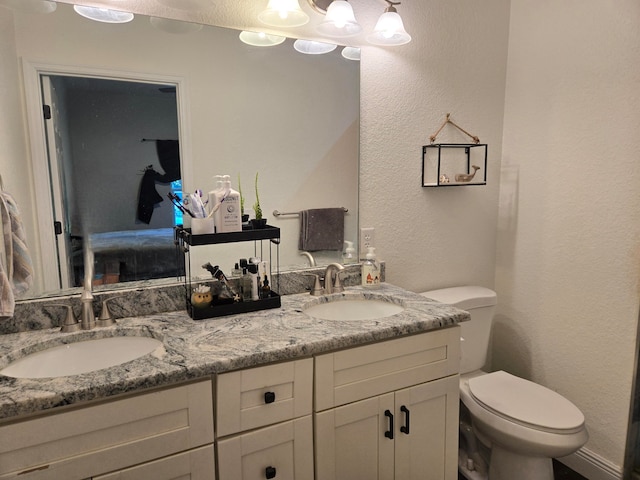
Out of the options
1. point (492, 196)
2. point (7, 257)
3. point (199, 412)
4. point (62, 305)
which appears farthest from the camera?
point (492, 196)

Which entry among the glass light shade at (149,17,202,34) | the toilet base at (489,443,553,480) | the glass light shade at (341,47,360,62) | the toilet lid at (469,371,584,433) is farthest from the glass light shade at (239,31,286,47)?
the toilet base at (489,443,553,480)

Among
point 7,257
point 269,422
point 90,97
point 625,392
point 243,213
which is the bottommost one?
point 625,392

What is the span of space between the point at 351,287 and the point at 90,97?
1.21m

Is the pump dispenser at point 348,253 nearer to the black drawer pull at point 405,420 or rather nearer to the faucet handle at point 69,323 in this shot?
the black drawer pull at point 405,420

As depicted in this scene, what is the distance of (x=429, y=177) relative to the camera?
81.3 inches

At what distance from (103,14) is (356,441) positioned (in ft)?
5.31

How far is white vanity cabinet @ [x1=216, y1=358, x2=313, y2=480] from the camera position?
1.16 m

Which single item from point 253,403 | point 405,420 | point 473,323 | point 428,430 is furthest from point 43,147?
point 473,323

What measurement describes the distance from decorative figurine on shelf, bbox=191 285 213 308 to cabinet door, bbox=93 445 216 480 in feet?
1.55

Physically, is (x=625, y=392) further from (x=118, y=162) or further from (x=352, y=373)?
(x=118, y=162)

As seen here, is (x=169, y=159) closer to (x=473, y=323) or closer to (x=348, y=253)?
(x=348, y=253)

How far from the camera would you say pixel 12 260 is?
1270mm

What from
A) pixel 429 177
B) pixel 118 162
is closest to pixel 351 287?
pixel 429 177

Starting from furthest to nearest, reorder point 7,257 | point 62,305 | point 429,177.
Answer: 1. point 429,177
2. point 62,305
3. point 7,257
